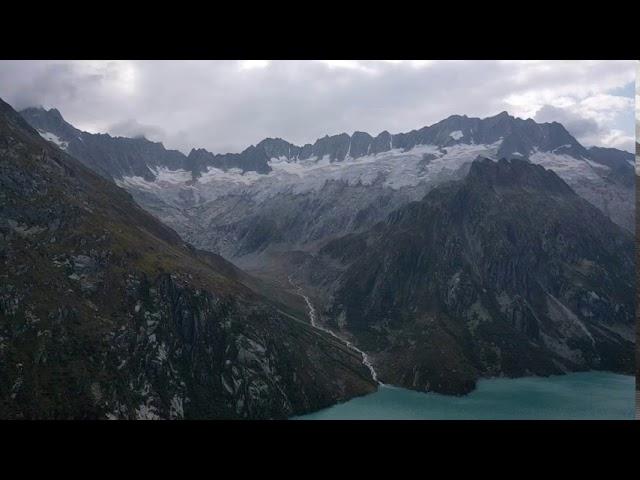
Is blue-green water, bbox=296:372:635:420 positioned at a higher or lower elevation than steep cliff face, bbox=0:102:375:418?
lower

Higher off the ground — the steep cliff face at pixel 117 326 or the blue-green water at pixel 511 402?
the steep cliff face at pixel 117 326

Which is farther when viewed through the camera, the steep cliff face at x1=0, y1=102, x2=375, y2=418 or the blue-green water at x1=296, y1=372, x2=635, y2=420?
the blue-green water at x1=296, y1=372, x2=635, y2=420

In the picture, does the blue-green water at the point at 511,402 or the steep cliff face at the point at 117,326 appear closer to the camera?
the steep cliff face at the point at 117,326

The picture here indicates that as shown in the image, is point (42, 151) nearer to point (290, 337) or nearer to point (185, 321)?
point (185, 321)
